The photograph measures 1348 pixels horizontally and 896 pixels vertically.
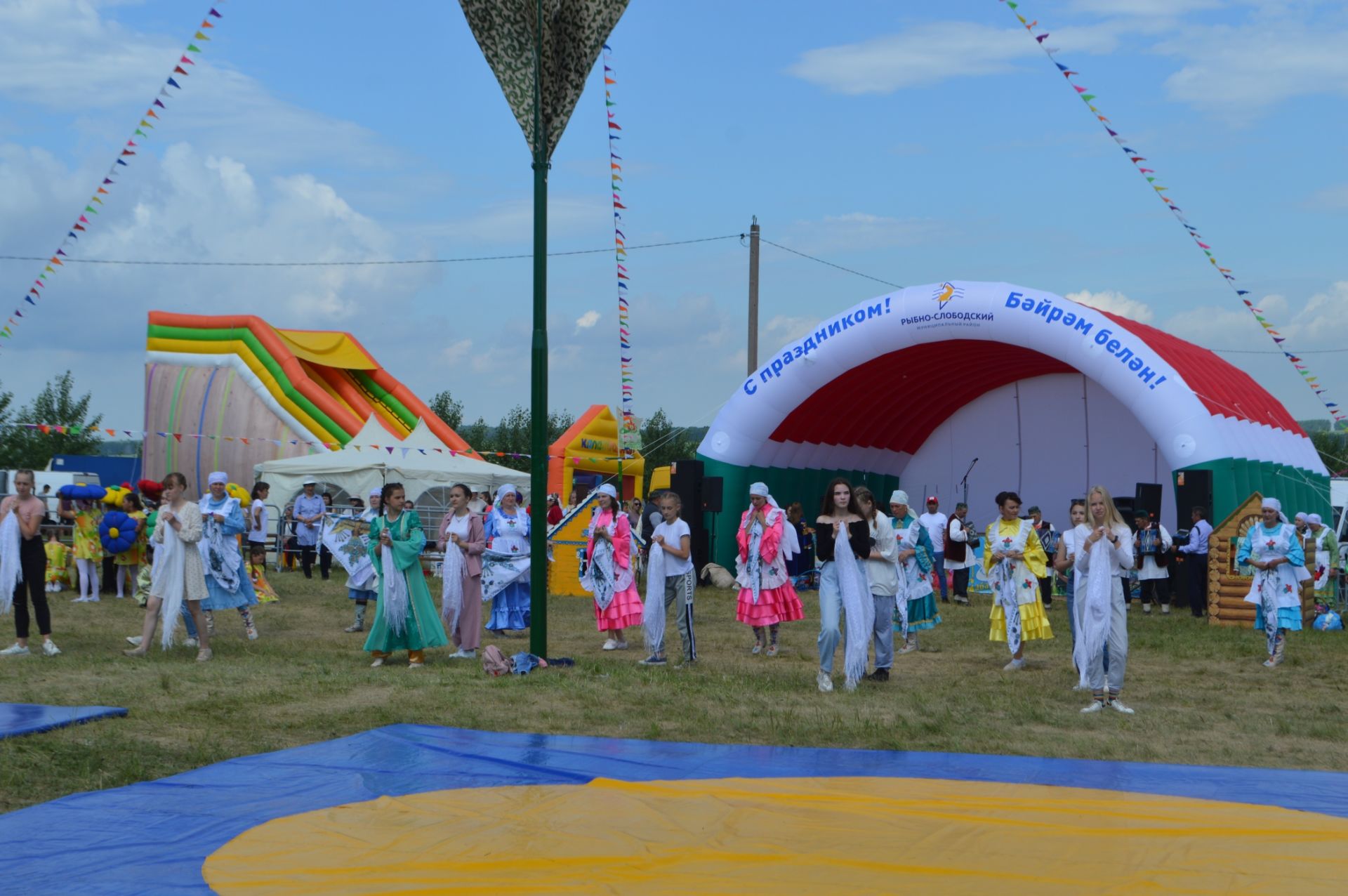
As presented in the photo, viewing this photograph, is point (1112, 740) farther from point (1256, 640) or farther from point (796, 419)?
point (796, 419)

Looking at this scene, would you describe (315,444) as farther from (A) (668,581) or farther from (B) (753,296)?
(A) (668,581)

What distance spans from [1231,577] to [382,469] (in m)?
14.7

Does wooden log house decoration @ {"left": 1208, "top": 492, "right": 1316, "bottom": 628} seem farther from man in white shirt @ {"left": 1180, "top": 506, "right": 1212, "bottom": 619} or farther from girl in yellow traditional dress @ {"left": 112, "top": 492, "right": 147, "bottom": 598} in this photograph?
girl in yellow traditional dress @ {"left": 112, "top": 492, "right": 147, "bottom": 598}

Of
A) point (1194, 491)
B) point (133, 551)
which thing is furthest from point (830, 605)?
point (133, 551)

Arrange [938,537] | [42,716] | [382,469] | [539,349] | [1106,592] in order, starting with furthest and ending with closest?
1. [382,469]
2. [938,537]
3. [539,349]
4. [1106,592]
5. [42,716]

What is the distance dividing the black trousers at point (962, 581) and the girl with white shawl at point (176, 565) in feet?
37.4

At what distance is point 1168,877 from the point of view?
4781 mm

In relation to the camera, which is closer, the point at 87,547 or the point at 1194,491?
the point at 1194,491

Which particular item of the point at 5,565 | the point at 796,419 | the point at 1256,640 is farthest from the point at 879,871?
the point at 796,419

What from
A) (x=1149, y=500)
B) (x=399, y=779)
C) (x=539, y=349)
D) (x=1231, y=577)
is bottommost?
(x=399, y=779)

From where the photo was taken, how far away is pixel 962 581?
1948 centimetres

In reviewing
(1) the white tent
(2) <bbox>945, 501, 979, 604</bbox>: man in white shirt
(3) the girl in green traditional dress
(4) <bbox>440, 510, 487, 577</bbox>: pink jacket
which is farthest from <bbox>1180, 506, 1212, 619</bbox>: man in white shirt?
(1) the white tent

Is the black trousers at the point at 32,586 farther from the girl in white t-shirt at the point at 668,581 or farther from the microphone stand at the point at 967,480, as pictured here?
the microphone stand at the point at 967,480

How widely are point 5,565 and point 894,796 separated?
816 centimetres
